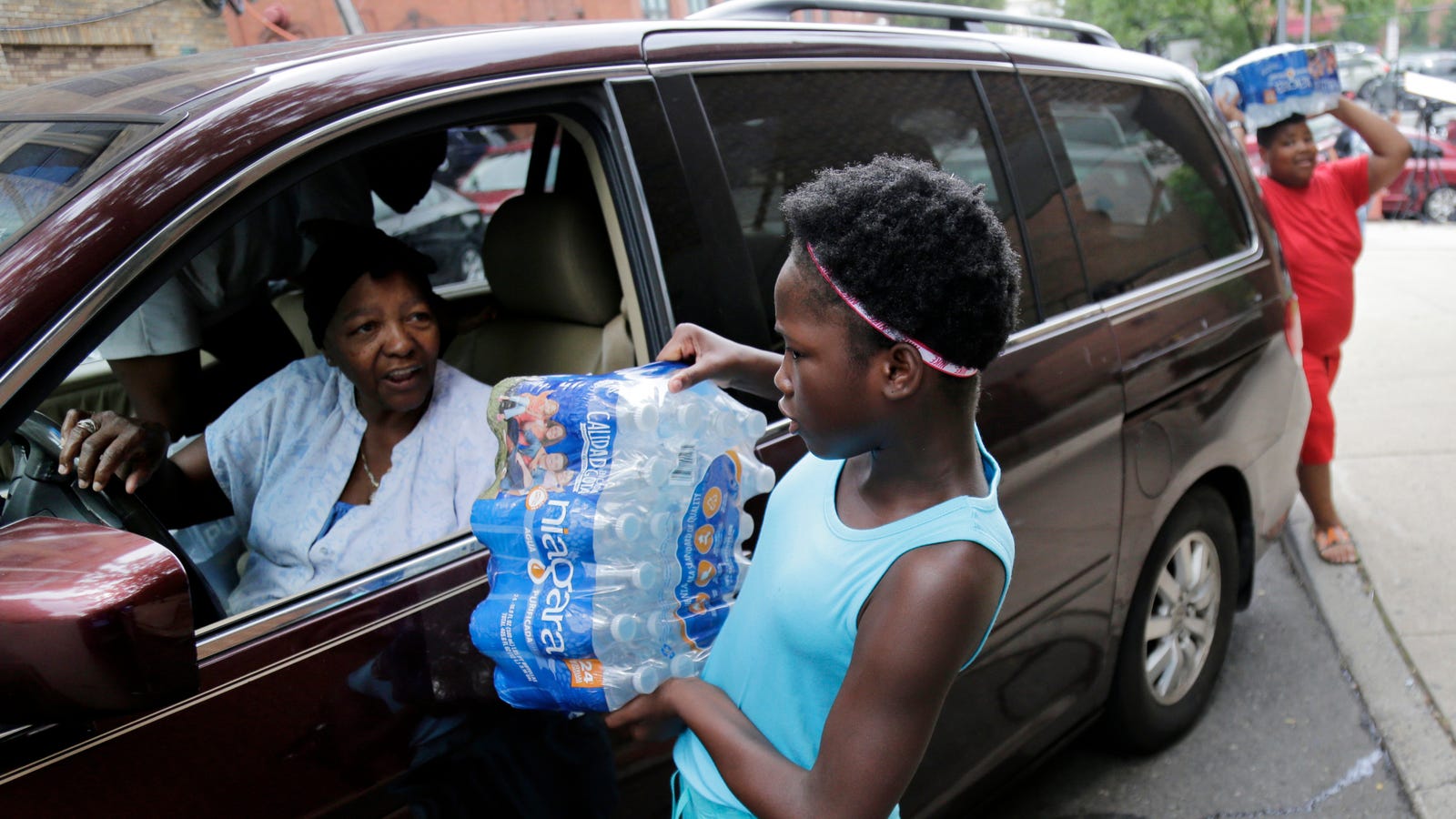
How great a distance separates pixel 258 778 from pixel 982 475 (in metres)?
1.01

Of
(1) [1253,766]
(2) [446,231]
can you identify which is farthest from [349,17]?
(1) [1253,766]

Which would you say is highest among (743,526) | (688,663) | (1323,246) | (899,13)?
(899,13)

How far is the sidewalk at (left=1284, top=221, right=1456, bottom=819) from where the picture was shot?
11.7ft

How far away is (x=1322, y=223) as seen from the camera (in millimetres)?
4547

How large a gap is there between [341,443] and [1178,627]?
7.52 ft

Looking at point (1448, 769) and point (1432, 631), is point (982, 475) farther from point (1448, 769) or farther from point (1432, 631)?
point (1432, 631)

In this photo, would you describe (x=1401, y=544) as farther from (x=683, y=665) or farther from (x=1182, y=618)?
(x=683, y=665)

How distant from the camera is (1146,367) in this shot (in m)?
2.94

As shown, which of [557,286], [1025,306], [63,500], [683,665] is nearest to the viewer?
[683,665]

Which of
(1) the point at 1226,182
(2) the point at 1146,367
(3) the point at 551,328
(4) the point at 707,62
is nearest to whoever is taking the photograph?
(4) the point at 707,62

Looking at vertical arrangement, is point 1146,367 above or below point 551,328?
below

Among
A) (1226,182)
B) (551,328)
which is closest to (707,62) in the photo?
(551,328)

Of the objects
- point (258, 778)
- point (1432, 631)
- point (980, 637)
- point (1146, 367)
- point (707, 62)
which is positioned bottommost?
point (1432, 631)

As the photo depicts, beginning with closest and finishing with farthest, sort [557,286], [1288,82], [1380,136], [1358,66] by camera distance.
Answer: [557,286] < [1288,82] < [1380,136] < [1358,66]
